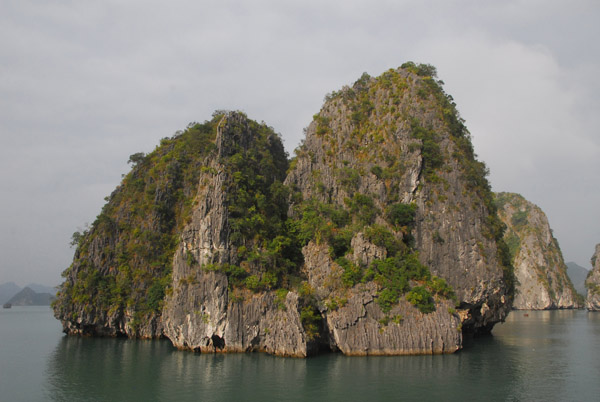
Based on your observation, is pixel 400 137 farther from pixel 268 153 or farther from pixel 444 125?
pixel 268 153

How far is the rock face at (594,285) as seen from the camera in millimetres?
129500

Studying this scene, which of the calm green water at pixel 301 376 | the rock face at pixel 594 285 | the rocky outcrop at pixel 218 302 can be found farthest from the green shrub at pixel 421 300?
the rock face at pixel 594 285

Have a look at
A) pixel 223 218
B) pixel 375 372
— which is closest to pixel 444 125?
pixel 223 218

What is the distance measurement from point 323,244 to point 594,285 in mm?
124649

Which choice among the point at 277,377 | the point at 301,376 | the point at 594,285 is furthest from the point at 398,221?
the point at 594,285

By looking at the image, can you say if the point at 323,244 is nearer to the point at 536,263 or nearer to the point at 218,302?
the point at 218,302

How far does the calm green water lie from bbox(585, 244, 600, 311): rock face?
101561 millimetres

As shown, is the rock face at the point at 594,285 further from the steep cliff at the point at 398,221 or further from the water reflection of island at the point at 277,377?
the water reflection of island at the point at 277,377

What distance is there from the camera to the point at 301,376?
32.2 m

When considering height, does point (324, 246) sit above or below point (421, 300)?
above

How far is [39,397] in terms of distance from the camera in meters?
28.0

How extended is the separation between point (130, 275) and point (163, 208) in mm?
10492

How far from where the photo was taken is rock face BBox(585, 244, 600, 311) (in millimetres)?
129500

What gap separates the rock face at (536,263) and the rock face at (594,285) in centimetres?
1202
